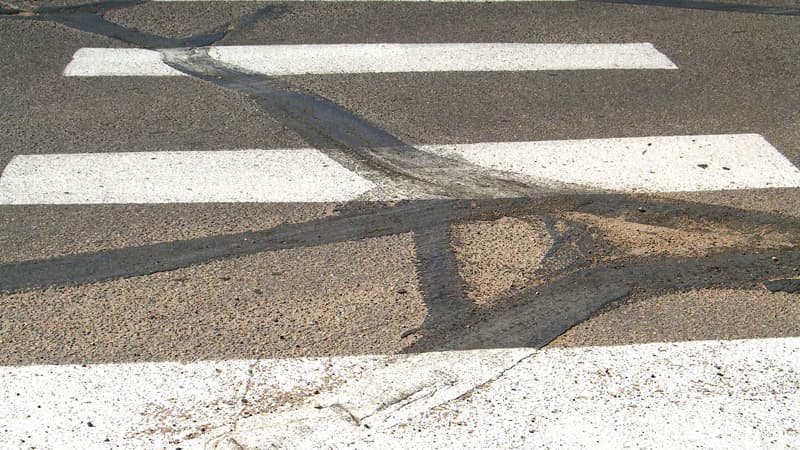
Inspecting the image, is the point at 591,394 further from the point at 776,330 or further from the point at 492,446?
the point at 776,330

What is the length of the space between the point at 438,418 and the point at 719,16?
19.9 ft

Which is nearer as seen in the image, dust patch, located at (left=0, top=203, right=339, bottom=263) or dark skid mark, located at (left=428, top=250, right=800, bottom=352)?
dark skid mark, located at (left=428, top=250, right=800, bottom=352)

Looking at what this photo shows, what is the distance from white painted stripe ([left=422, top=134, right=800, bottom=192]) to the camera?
5.33 metres

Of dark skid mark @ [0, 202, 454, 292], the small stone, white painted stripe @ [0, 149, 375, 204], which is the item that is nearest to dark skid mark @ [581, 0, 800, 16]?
white painted stripe @ [0, 149, 375, 204]

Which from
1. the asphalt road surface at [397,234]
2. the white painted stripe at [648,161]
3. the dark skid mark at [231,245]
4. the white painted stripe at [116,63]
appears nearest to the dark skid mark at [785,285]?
the asphalt road surface at [397,234]

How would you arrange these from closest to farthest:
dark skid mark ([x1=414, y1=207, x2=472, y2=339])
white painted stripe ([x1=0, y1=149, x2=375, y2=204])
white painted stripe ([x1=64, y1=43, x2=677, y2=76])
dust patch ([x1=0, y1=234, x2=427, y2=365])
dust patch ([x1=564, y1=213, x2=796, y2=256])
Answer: dust patch ([x1=0, y1=234, x2=427, y2=365])
dark skid mark ([x1=414, y1=207, x2=472, y2=339])
dust patch ([x1=564, y1=213, x2=796, y2=256])
white painted stripe ([x1=0, y1=149, x2=375, y2=204])
white painted stripe ([x1=64, y1=43, x2=677, y2=76])

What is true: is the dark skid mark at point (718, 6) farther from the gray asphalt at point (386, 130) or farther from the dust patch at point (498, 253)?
the dust patch at point (498, 253)

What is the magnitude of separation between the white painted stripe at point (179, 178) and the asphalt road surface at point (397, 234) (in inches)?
0.8

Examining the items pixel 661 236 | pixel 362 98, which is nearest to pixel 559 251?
pixel 661 236

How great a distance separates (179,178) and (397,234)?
1.37m

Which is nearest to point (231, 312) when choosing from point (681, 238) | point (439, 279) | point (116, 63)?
point (439, 279)

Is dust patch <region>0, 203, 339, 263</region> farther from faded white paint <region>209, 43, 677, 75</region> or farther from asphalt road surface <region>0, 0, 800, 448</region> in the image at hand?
faded white paint <region>209, 43, 677, 75</region>

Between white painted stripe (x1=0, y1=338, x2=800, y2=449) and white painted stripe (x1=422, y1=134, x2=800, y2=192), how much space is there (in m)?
1.68

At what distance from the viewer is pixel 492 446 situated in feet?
10.5
